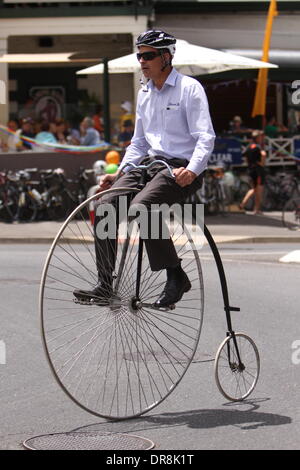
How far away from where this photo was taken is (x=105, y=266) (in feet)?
22.8

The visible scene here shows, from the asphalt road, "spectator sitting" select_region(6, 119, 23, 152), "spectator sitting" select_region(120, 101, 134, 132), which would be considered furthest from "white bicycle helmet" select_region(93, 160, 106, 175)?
the asphalt road

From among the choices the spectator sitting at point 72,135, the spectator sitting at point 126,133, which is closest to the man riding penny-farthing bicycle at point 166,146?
the spectator sitting at point 72,135

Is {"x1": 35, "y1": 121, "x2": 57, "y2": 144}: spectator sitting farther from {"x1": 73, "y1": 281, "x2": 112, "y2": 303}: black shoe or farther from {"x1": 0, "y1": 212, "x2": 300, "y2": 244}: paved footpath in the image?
{"x1": 73, "y1": 281, "x2": 112, "y2": 303}: black shoe

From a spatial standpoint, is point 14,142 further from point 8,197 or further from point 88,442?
point 88,442

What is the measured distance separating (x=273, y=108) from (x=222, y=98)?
59.6 inches

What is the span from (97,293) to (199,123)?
1.18 metres

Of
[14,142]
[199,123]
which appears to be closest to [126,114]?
[14,142]

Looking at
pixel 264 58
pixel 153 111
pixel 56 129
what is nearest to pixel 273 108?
pixel 264 58

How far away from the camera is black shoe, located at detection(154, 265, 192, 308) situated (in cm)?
712

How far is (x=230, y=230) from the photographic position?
2258 centimetres

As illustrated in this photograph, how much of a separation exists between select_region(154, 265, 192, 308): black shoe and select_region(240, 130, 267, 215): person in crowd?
18.1m

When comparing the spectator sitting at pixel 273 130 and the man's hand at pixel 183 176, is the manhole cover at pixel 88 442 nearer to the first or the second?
the man's hand at pixel 183 176
